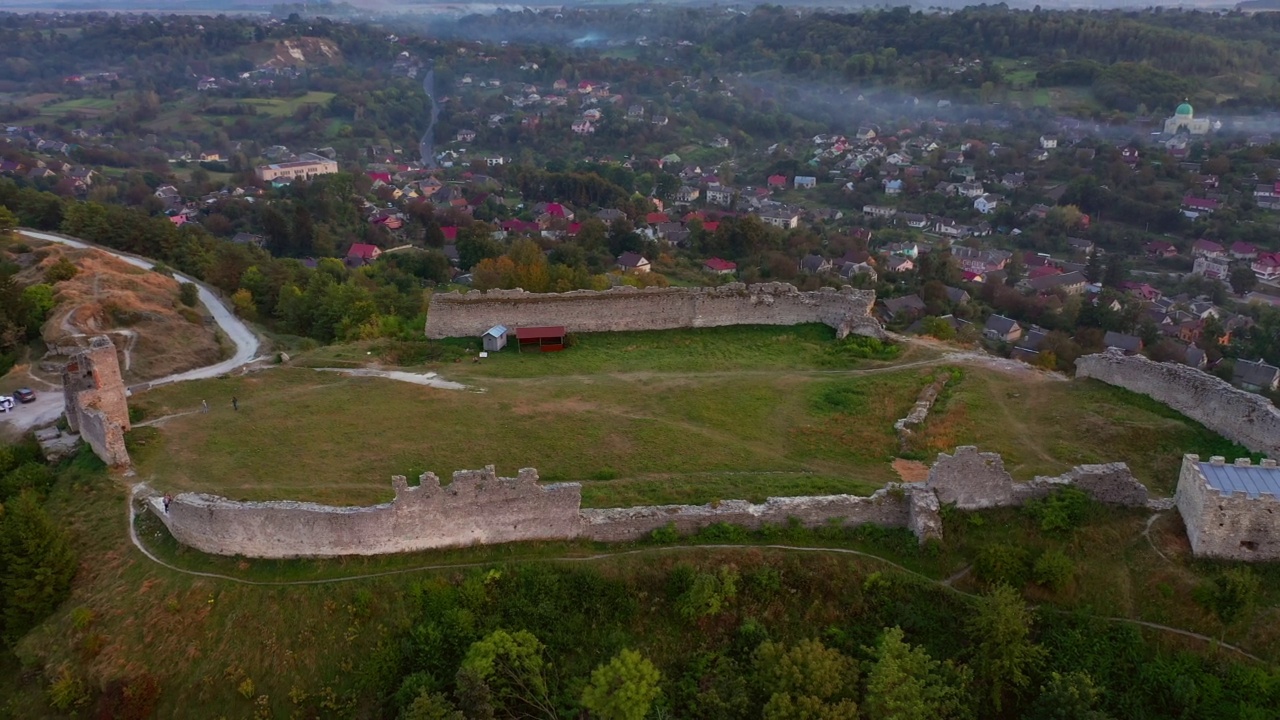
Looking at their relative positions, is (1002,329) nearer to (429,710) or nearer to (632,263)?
(632,263)

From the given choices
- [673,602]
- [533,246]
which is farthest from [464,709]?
[533,246]

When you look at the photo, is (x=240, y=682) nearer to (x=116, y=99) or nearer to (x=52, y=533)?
(x=52, y=533)

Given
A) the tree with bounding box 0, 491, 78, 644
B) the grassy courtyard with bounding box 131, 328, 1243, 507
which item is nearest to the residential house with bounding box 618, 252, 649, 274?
the grassy courtyard with bounding box 131, 328, 1243, 507

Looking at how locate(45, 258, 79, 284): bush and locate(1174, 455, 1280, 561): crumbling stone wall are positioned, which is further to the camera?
locate(45, 258, 79, 284): bush

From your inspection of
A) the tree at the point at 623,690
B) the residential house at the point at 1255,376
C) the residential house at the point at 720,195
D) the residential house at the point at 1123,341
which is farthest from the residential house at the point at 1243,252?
the tree at the point at 623,690

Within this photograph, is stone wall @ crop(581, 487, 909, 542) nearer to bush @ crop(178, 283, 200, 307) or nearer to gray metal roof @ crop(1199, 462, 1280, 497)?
gray metal roof @ crop(1199, 462, 1280, 497)

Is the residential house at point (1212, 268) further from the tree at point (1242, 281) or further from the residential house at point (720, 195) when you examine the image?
the residential house at point (720, 195)

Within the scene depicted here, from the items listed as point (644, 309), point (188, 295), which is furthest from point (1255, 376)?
point (188, 295)
